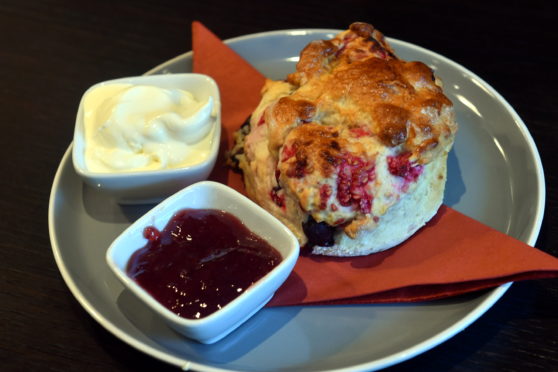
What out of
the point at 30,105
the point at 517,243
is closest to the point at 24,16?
the point at 30,105

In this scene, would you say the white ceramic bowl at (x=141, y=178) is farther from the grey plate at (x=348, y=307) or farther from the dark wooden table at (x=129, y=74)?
the dark wooden table at (x=129, y=74)

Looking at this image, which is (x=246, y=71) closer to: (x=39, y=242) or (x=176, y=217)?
(x=176, y=217)

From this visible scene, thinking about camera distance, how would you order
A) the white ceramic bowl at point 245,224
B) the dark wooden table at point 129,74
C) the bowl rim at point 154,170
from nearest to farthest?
1. the white ceramic bowl at point 245,224
2. the dark wooden table at point 129,74
3. the bowl rim at point 154,170

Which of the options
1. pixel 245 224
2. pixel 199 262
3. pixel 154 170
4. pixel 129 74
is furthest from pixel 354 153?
pixel 129 74

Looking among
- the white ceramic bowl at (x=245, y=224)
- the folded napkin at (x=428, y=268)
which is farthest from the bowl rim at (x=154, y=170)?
the folded napkin at (x=428, y=268)

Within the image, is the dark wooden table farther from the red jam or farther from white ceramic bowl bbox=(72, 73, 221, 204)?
white ceramic bowl bbox=(72, 73, 221, 204)

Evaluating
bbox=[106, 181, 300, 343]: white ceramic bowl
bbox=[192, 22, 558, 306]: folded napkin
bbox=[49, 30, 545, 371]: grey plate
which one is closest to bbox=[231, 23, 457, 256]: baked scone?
bbox=[192, 22, 558, 306]: folded napkin
